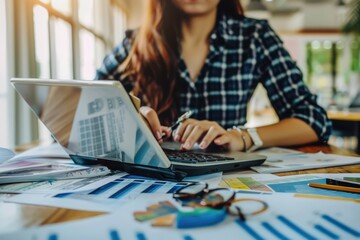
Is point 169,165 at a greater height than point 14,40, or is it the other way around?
point 14,40

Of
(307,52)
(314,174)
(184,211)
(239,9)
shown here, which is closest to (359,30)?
(307,52)

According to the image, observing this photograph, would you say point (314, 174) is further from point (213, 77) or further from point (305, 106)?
point (213, 77)

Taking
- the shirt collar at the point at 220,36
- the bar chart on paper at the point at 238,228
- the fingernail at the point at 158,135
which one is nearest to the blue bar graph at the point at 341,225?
the bar chart on paper at the point at 238,228

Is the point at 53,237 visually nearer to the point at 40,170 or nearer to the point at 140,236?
the point at 140,236

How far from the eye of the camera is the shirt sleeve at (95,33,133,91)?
144 cm

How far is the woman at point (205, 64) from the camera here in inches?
52.7

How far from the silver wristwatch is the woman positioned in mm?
247

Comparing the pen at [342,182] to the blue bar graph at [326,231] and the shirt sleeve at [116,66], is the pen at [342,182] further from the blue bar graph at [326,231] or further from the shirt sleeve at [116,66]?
the shirt sleeve at [116,66]

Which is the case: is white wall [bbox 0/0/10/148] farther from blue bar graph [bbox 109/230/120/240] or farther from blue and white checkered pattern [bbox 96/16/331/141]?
blue bar graph [bbox 109/230/120/240]

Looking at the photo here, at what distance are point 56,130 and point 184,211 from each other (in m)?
0.41

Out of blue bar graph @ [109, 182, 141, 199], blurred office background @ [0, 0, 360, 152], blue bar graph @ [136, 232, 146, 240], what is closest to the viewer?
blue bar graph @ [136, 232, 146, 240]

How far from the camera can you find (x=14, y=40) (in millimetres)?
2125

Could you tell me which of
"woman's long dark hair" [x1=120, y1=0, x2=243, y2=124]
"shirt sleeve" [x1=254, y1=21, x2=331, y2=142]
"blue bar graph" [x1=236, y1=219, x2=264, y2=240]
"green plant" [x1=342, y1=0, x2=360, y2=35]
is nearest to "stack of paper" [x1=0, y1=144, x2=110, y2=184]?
"blue bar graph" [x1=236, y1=219, x2=264, y2=240]

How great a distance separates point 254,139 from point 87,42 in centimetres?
368
